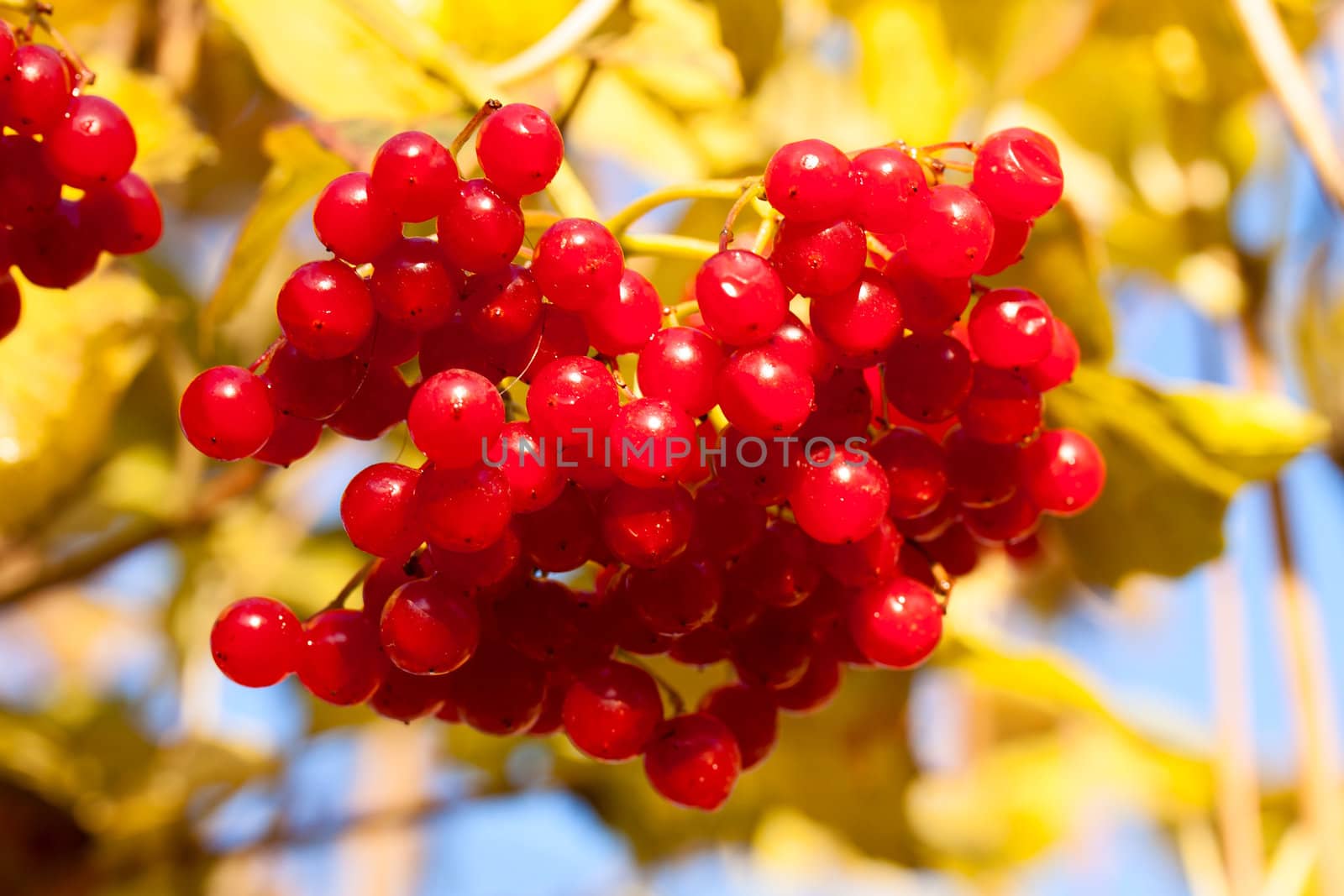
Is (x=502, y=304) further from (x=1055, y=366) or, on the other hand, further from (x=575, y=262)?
(x=1055, y=366)

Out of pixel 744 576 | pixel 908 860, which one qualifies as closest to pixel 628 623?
pixel 744 576

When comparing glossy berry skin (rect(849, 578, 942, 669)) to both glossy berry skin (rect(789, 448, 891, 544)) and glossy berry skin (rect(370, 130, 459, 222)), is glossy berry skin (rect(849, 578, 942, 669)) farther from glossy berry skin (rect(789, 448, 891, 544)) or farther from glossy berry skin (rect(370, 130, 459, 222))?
glossy berry skin (rect(370, 130, 459, 222))

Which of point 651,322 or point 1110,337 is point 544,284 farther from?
point 1110,337

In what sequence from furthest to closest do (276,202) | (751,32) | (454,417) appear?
1. (751,32)
2. (276,202)
3. (454,417)

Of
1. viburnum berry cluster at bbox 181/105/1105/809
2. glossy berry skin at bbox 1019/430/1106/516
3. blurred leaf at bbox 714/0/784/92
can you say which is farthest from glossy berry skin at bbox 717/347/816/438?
blurred leaf at bbox 714/0/784/92

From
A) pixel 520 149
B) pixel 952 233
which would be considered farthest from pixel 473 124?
pixel 952 233

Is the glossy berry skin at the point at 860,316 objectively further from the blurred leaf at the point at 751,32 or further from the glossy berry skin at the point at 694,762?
the blurred leaf at the point at 751,32

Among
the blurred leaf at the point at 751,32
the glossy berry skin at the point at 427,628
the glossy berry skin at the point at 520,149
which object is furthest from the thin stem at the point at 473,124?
the blurred leaf at the point at 751,32

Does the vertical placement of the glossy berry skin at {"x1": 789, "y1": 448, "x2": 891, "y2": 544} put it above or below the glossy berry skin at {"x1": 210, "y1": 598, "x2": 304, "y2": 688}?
above
